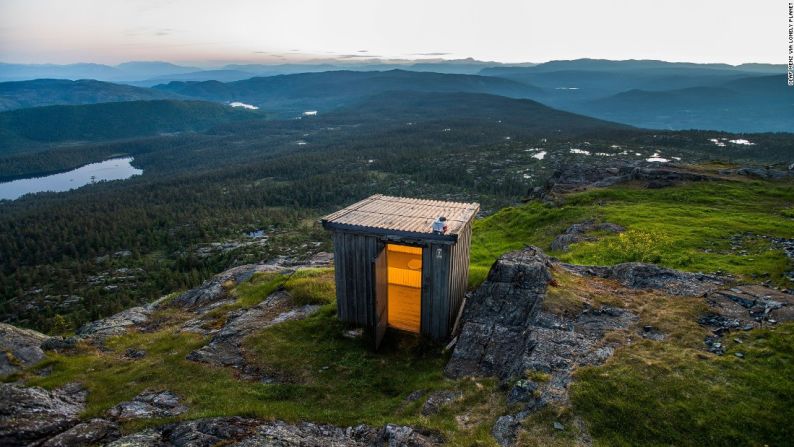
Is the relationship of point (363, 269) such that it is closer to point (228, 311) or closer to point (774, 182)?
point (228, 311)

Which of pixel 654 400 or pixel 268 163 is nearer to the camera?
pixel 654 400

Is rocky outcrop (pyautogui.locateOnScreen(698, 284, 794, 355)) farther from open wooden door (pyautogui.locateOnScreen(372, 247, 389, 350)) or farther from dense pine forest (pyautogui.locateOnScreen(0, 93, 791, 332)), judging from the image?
dense pine forest (pyautogui.locateOnScreen(0, 93, 791, 332))

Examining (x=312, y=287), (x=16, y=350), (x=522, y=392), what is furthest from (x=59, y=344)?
(x=522, y=392)

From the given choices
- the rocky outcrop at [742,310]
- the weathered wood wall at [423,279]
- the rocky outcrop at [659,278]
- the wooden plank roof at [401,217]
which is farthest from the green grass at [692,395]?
the wooden plank roof at [401,217]

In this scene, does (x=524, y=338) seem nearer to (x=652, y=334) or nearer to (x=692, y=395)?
(x=652, y=334)

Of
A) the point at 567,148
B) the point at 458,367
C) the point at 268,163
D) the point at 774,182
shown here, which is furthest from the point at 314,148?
the point at 458,367

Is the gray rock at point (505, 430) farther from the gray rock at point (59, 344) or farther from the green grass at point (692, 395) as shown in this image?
the gray rock at point (59, 344)
